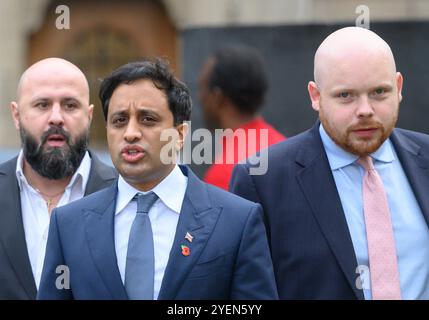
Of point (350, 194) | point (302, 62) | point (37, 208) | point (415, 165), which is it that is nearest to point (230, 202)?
point (350, 194)

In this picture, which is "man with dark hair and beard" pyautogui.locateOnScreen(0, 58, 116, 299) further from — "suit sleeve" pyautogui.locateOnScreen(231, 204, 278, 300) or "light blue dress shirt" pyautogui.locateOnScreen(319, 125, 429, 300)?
"suit sleeve" pyautogui.locateOnScreen(231, 204, 278, 300)

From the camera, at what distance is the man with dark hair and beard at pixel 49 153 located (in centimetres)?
579

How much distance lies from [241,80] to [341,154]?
A: 1967 mm

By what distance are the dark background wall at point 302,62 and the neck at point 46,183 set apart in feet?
12.1

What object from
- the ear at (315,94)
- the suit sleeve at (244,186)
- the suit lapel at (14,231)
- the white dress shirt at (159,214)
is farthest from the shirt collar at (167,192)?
the suit lapel at (14,231)

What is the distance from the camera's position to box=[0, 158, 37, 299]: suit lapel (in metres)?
5.44

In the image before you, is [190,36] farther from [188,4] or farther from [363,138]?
[188,4]

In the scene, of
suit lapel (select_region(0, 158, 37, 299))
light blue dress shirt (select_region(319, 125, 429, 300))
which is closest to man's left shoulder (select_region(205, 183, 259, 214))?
light blue dress shirt (select_region(319, 125, 429, 300))

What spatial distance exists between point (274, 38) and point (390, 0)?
6456 mm

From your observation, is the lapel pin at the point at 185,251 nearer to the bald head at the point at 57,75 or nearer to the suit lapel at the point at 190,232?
the suit lapel at the point at 190,232

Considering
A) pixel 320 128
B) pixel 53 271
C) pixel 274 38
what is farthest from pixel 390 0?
pixel 53 271

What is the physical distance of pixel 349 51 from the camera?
5090 mm

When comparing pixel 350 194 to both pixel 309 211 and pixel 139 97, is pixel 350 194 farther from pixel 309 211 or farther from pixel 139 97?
pixel 139 97
